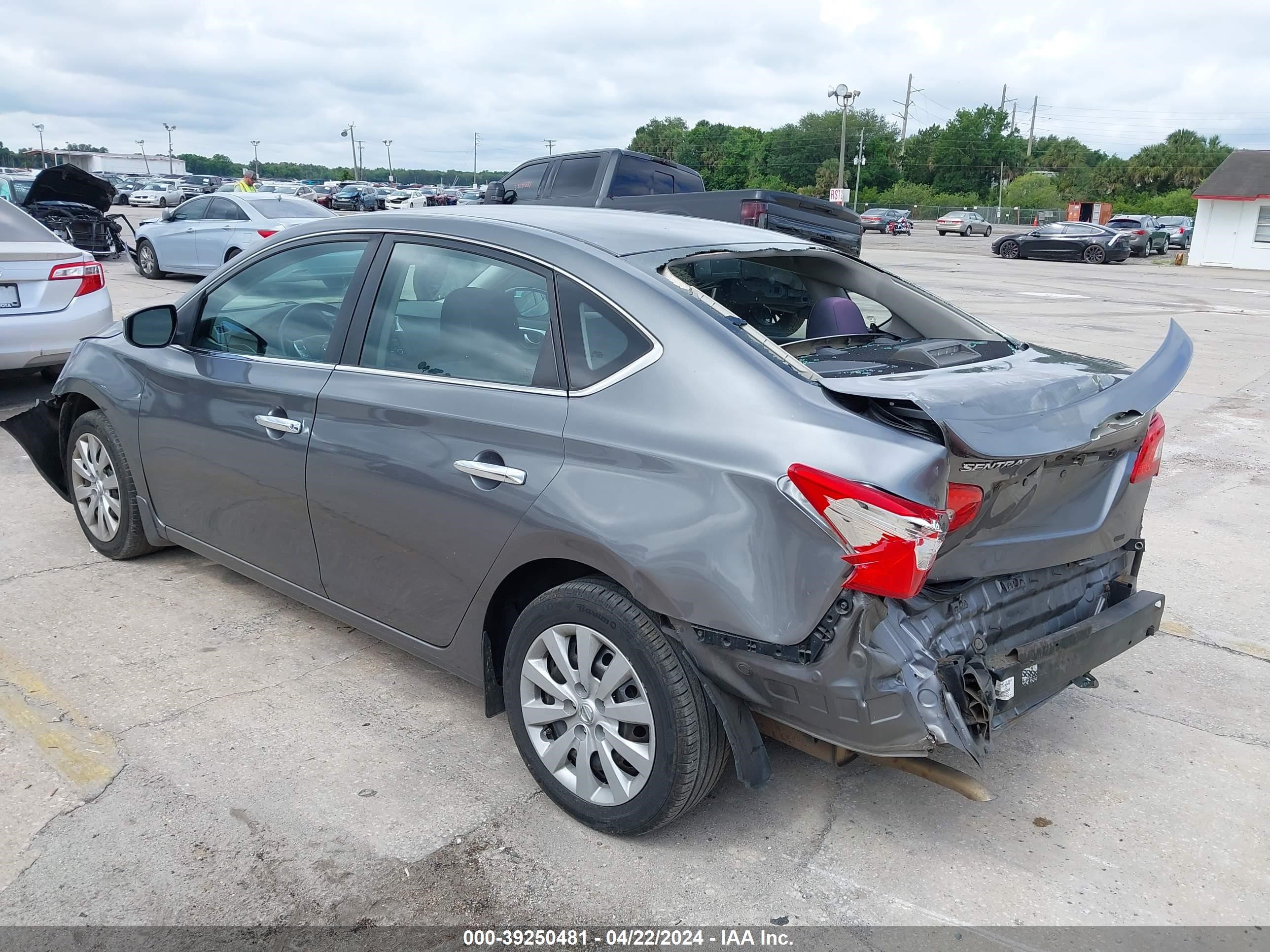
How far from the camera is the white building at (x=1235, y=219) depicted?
1359 inches

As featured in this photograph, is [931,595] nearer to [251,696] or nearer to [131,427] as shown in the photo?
[251,696]

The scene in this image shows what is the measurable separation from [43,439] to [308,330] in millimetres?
2193

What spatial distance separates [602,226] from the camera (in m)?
3.35

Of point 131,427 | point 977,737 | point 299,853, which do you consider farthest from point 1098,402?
point 131,427

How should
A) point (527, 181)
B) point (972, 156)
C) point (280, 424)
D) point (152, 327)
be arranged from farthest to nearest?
point (972, 156)
point (527, 181)
point (152, 327)
point (280, 424)

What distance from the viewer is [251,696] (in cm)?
366

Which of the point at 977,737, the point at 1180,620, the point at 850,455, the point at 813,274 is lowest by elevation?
the point at 1180,620

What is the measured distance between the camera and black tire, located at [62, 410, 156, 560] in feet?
15.0

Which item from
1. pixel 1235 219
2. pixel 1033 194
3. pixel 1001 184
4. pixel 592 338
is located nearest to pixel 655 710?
pixel 592 338

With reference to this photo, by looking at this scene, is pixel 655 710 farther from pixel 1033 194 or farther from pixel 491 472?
pixel 1033 194

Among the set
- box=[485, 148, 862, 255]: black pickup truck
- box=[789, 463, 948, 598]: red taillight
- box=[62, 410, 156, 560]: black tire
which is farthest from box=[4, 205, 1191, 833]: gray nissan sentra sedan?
box=[485, 148, 862, 255]: black pickup truck

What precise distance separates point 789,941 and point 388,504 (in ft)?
5.69

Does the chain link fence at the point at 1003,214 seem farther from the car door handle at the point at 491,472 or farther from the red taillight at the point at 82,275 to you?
the car door handle at the point at 491,472

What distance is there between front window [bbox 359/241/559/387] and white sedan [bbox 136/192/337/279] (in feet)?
38.0
